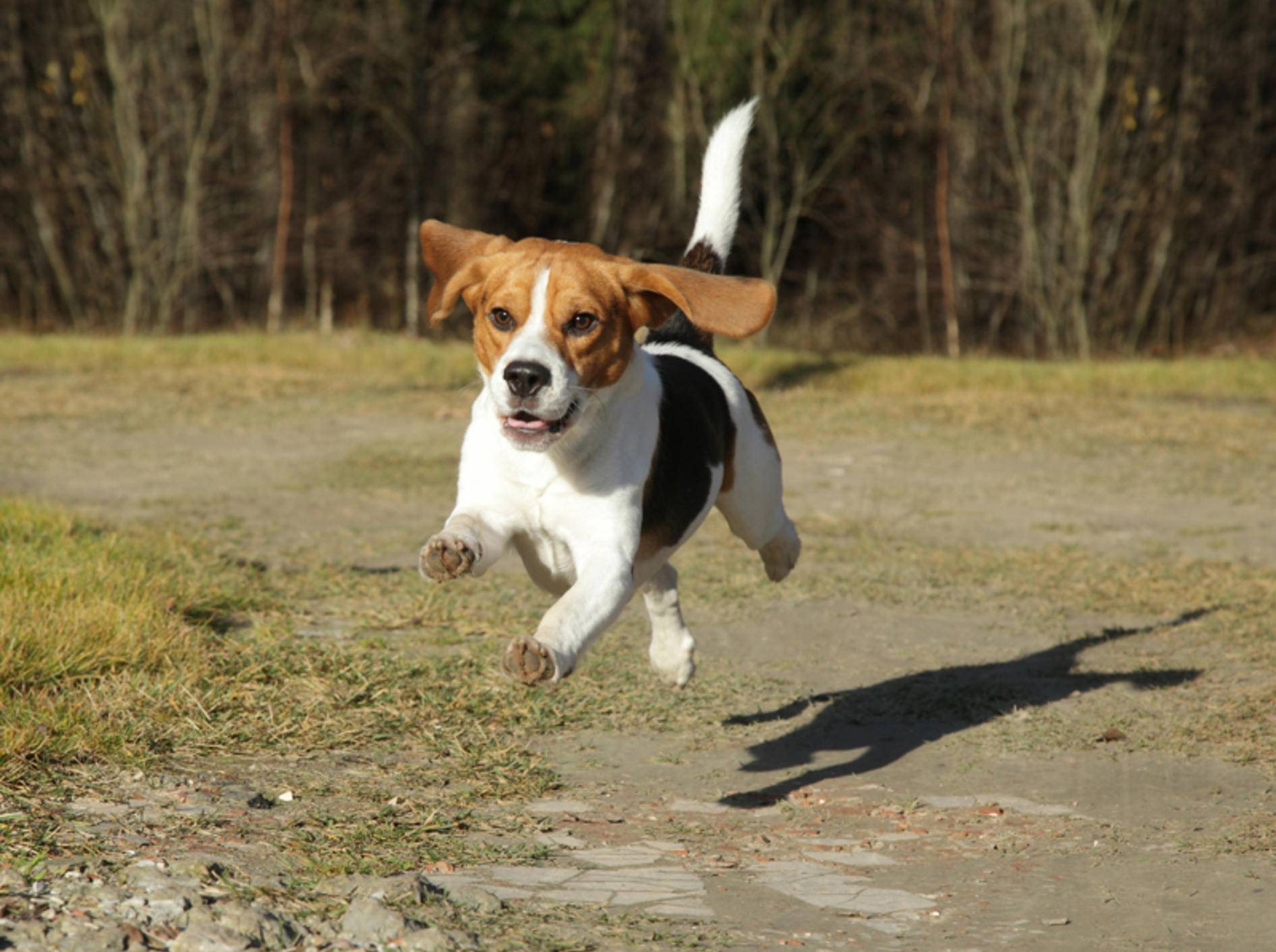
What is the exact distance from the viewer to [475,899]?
344cm

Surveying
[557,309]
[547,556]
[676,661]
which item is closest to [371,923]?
[547,556]

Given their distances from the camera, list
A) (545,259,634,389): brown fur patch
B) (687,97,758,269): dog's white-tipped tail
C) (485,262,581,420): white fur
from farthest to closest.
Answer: (687,97,758,269): dog's white-tipped tail, (545,259,634,389): brown fur patch, (485,262,581,420): white fur

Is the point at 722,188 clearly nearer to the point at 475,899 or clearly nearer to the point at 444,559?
the point at 444,559

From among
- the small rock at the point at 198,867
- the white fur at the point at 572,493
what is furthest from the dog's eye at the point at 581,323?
the small rock at the point at 198,867

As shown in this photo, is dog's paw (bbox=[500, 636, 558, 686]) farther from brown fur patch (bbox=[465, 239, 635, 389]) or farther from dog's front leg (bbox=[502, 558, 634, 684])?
brown fur patch (bbox=[465, 239, 635, 389])

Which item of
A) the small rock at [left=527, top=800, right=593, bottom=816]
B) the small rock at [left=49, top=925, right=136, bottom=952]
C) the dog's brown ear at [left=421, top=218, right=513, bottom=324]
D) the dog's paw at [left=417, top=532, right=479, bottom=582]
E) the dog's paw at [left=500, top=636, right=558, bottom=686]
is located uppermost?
the dog's brown ear at [left=421, top=218, right=513, bottom=324]

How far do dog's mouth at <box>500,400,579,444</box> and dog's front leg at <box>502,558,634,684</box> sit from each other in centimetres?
35

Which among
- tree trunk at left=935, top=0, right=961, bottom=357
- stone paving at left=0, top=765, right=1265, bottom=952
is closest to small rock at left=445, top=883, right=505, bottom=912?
stone paving at left=0, top=765, right=1265, bottom=952

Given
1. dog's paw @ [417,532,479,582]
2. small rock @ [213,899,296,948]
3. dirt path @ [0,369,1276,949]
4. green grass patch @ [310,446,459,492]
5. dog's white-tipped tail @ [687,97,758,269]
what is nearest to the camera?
small rock @ [213,899,296,948]

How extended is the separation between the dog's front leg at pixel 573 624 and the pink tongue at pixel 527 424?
381mm

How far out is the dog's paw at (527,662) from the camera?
11.7 ft

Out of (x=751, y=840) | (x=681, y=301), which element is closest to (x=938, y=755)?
(x=751, y=840)

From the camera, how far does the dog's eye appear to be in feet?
13.6

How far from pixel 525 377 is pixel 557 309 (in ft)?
0.82
